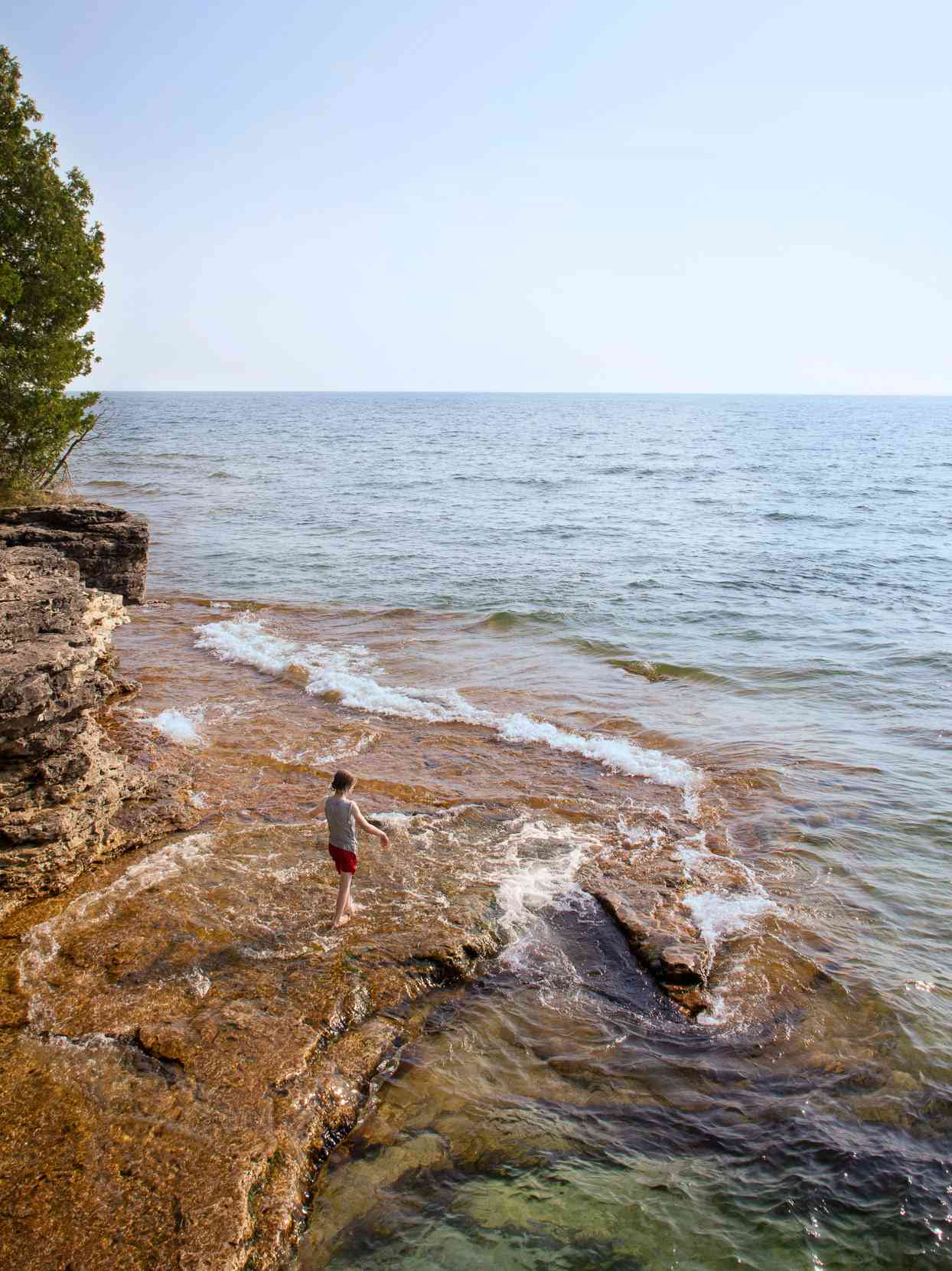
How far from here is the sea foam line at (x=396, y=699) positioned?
40.4ft

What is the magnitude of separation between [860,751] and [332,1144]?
1101cm

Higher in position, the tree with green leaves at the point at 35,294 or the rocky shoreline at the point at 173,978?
the tree with green leaves at the point at 35,294

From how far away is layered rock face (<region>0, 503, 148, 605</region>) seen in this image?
1464 cm

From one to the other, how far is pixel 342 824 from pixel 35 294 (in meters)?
15.9

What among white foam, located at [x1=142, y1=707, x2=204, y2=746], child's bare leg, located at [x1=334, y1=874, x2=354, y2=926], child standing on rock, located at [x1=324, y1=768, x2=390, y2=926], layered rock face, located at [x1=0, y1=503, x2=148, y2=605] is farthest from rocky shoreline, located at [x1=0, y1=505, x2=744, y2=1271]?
layered rock face, located at [x1=0, y1=503, x2=148, y2=605]

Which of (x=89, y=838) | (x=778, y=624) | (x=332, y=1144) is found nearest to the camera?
(x=332, y=1144)

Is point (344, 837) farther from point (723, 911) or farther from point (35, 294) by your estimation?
point (35, 294)

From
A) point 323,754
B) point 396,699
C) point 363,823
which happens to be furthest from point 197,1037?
point 396,699

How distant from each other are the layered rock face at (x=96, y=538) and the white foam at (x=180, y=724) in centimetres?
382

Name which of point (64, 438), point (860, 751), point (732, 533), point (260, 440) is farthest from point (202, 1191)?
point (260, 440)

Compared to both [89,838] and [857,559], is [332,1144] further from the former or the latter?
[857,559]

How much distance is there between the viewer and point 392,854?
904 centimetres

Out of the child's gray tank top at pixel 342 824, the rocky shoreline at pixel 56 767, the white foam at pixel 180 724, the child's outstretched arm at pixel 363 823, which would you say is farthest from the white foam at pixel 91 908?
the white foam at pixel 180 724

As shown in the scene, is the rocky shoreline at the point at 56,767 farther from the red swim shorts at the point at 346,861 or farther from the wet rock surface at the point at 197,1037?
the red swim shorts at the point at 346,861
